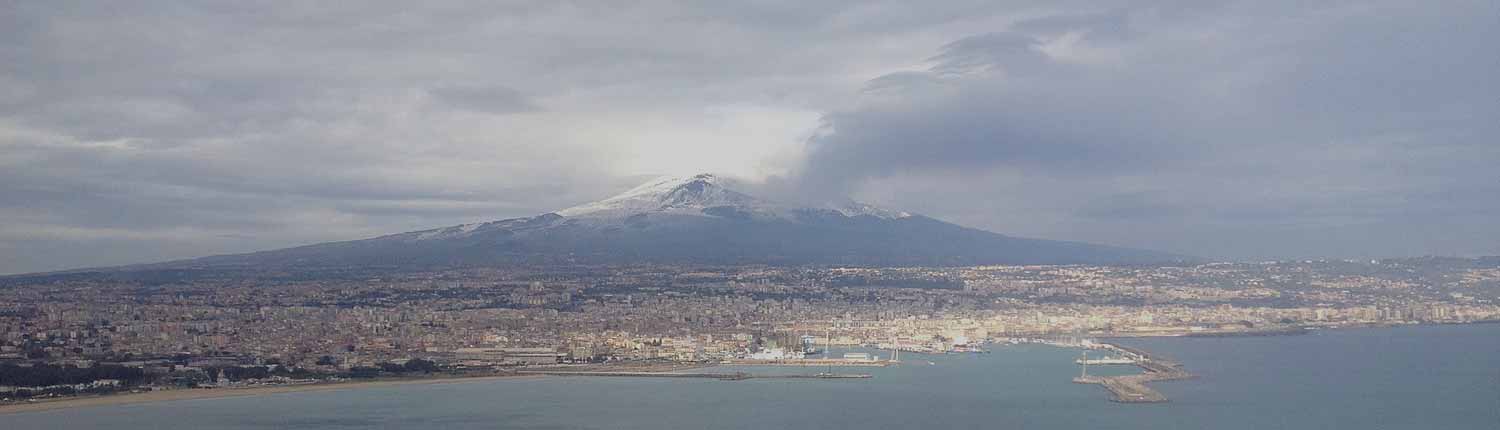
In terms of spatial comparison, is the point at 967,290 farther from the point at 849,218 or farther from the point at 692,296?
the point at 849,218

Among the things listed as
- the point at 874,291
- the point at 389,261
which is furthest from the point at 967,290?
the point at 389,261

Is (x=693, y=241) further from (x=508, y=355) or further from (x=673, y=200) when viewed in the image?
(x=508, y=355)

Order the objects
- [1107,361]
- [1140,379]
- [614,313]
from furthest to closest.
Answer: [614,313], [1107,361], [1140,379]

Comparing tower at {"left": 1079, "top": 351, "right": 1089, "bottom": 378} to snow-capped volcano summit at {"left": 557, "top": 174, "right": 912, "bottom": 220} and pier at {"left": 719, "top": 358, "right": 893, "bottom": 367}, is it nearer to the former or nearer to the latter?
pier at {"left": 719, "top": 358, "right": 893, "bottom": 367}

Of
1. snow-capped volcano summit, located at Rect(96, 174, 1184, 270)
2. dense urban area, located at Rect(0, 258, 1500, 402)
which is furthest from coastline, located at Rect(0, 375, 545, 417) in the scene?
snow-capped volcano summit, located at Rect(96, 174, 1184, 270)

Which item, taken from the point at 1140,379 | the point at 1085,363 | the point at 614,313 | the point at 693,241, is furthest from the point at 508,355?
the point at 693,241

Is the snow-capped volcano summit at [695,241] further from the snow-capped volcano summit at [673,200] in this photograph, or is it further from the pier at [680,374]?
the pier at [680,374]
